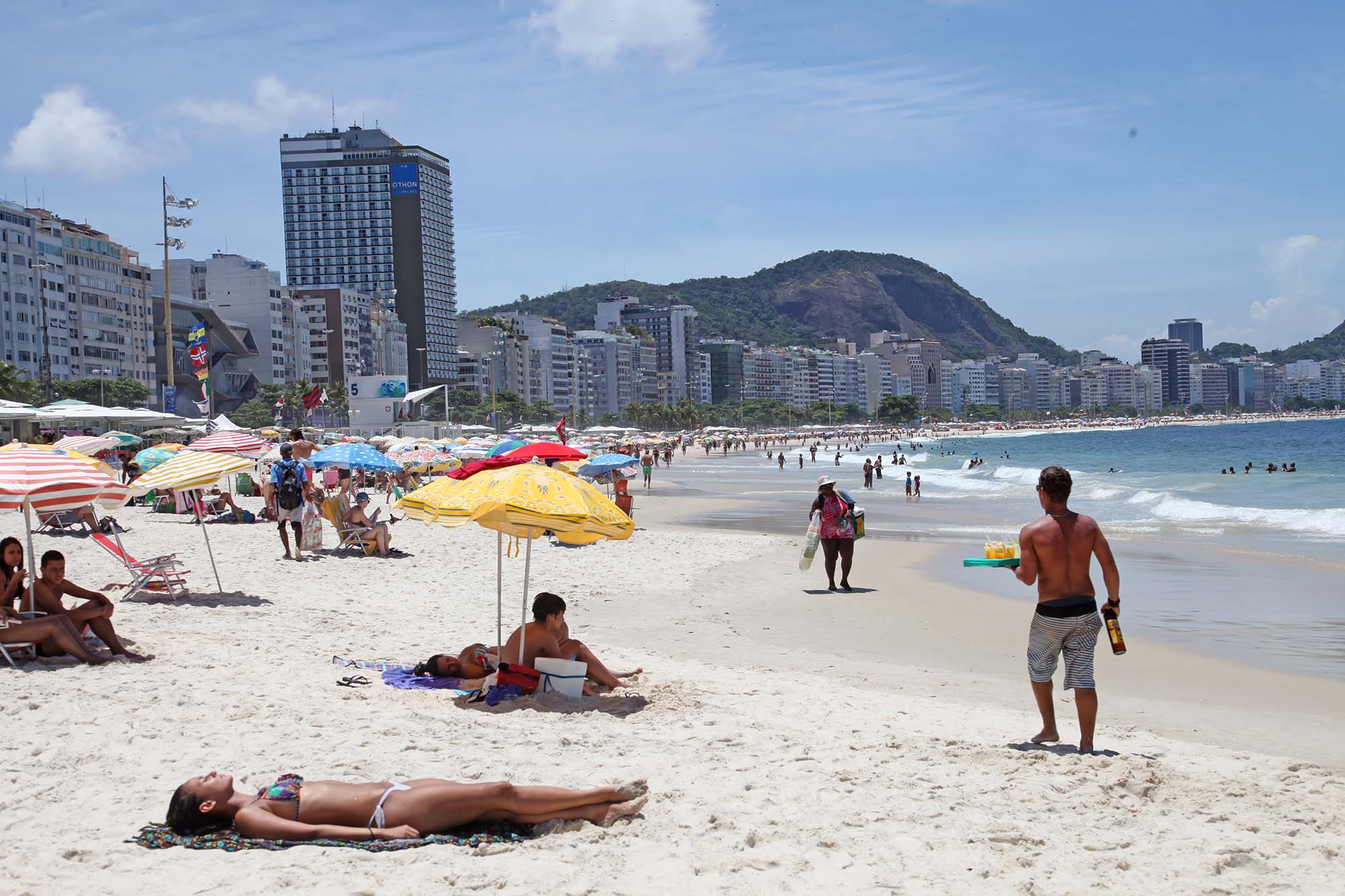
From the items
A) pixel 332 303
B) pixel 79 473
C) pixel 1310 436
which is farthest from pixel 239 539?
pixel 1310 436

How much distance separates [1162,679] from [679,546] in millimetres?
10198

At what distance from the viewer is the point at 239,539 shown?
15953 mm

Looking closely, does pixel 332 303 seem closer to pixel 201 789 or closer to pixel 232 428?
pixel 232 428

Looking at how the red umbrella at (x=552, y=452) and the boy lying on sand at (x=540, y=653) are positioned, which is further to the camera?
the red umbrella at (x=552, y=452)

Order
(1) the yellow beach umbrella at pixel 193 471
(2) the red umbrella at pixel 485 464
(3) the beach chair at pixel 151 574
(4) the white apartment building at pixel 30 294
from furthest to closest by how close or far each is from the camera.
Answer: (4) the white apartment building at pixel 30 294, (1) the yellow beach umbrella at pixel 193 471, (3) the beach chair at pixel 151 574, (2) the red umbrella at pixel 485 464

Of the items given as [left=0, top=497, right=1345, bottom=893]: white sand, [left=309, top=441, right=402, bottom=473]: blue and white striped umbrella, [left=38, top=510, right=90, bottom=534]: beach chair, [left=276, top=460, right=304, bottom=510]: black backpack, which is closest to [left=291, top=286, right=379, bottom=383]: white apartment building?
[left=38, top=510, right=90, bottom=534]: beach chair

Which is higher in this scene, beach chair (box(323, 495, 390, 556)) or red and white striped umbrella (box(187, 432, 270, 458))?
red and white striped umbrella (box(187, 432, 270, 458))

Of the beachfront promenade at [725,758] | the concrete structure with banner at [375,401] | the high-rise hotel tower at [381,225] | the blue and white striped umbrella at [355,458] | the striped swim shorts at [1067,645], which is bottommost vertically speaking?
the beachfront promenade at [725,758]

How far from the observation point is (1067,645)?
5602 millimetres

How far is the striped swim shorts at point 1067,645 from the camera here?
5522 mm

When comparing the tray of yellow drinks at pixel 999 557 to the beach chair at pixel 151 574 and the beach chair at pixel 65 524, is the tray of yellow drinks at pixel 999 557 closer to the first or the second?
the beach chair at pixel 151 574

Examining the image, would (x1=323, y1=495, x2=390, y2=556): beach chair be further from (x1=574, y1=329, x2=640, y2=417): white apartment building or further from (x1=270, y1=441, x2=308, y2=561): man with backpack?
(x1=574, y1=329, x2=640, y2=417): white apartment building

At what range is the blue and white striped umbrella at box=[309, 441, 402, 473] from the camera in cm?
1599

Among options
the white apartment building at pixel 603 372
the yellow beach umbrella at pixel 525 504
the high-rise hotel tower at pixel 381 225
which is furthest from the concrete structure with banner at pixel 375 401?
the yellow beach umbrella at pixel 525 504
